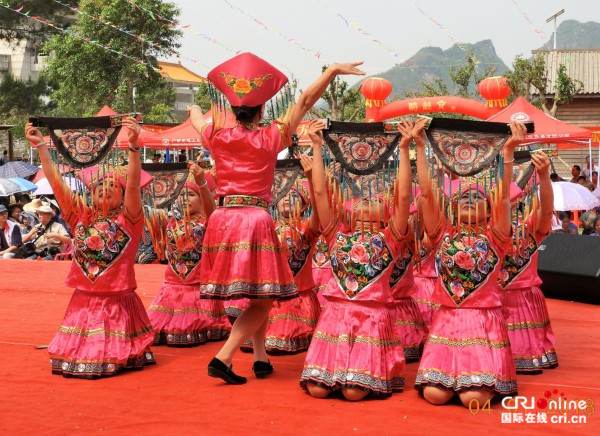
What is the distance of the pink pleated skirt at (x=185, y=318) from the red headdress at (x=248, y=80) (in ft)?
6.02

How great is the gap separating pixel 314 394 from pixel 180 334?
5.74ft

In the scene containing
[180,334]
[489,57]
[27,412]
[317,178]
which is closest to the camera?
[27,412]

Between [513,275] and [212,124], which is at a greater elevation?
[212,124]

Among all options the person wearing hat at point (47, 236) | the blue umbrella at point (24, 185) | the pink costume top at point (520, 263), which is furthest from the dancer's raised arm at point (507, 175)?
the blue umbrella at point (24, 185)

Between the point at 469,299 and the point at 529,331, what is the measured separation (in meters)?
1.04

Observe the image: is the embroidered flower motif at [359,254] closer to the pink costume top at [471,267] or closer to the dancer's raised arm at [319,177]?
the dancer's raised arm at [319,177]

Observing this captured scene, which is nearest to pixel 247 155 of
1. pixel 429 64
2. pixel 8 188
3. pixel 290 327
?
pixel 290 327

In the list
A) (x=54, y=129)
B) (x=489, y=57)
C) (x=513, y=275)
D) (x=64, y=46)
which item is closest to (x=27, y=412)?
(x=54, y=129)

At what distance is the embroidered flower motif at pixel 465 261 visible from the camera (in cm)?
459

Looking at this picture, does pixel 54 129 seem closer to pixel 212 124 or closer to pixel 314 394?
pixel 212 124

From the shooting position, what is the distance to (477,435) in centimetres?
399

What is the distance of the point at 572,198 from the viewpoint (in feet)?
34.7

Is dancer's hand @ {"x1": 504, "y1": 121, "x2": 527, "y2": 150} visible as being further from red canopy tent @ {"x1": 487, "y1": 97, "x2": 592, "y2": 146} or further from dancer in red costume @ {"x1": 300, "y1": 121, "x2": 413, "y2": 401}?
red canopy tent @ {"x1": 487, "y1": 97, "x2": 592, "y2": 146}

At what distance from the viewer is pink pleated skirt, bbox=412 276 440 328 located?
20.6 feet
